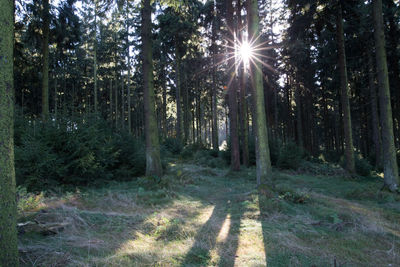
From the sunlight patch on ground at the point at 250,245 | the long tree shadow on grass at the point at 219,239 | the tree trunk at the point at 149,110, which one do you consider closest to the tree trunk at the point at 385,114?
the long tree shadow on grass at the point at 219,239

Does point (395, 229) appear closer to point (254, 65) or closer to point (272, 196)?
point (272, 196)

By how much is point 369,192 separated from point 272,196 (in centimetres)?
406

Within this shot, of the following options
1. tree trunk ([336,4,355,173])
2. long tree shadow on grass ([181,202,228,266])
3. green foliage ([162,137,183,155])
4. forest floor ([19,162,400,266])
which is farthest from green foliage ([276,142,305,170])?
long tree shadow on grass ([181,202,228,266])

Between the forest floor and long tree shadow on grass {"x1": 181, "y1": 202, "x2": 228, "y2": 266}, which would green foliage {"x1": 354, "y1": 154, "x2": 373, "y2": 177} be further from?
long tree shadow on grass {"x1": 181, "y1": 202, "x2": 228, "y2": 266}

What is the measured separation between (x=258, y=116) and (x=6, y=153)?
661 cm

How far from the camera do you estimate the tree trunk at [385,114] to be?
8797mm

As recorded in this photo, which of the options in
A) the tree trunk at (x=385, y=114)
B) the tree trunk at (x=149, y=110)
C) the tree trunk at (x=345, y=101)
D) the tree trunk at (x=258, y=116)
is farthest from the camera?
the tree trunk at (x=345, y=101)

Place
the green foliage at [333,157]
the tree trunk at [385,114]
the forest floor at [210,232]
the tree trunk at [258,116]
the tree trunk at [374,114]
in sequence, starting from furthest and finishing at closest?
the green foliage at [333,157]
the tree trunk at [374,114]
the tree trunk at [385,114]
the tree trunk at [258,116]
the forest floor at [210,232]

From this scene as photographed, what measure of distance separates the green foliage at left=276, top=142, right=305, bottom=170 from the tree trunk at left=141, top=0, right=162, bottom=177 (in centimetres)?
919

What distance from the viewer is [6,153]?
2.49 metres

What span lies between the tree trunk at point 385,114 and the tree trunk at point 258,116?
490 centimetres

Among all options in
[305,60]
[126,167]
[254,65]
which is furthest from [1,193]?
[305,60]

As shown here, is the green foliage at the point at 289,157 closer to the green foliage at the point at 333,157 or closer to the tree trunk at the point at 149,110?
the green foliage at the point at 333,157

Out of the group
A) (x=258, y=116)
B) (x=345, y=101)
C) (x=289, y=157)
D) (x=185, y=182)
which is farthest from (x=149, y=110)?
(x=345, y=101)
